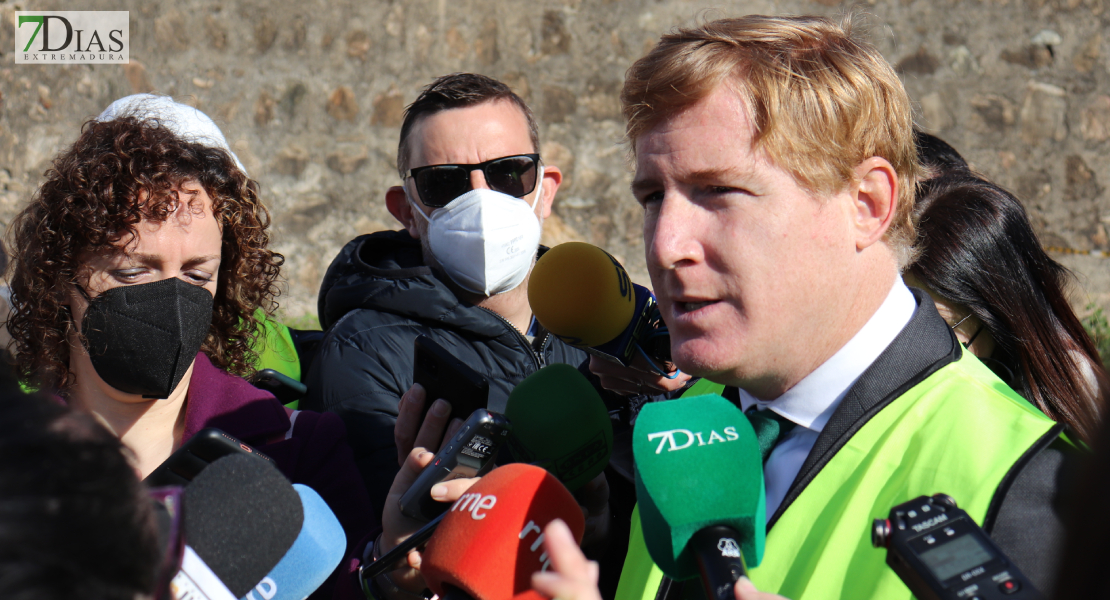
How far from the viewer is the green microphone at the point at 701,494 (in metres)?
1.13

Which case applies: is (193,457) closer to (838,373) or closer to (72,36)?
(838,373)

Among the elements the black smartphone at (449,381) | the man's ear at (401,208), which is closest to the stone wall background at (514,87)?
the man's ear at (401,208)

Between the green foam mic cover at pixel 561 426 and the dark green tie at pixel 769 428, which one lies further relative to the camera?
the green foam mic cover at pixel 561 426

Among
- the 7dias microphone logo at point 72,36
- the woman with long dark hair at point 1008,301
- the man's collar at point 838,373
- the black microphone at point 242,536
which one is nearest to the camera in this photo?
the black microphone at point 242,536

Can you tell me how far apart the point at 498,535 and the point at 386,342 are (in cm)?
179

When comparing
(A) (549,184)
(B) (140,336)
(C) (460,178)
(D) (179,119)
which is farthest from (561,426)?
(A) (549,184)

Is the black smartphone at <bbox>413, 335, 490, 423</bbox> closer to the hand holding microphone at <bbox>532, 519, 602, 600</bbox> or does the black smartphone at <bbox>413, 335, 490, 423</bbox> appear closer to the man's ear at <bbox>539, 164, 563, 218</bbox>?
the hand holding microphone at <bbox>532, 519, 602, 600</bbox>

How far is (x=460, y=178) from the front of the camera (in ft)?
10.6

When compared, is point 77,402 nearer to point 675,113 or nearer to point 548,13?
point 675,113

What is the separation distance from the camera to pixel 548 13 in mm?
6000

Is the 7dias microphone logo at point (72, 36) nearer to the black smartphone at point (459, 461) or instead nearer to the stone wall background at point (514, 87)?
the stone wall background at point (514, 87)

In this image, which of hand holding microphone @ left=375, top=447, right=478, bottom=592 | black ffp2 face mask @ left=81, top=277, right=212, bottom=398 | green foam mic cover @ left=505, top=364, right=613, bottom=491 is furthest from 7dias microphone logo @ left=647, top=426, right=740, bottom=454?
black ffp2 face mask @ left=81, top=277, right=212, bottom=398

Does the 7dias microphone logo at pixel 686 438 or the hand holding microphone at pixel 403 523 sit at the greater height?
the 7dias microphone logo at pixel 686 438

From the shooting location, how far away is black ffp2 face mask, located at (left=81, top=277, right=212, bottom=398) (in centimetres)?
221
